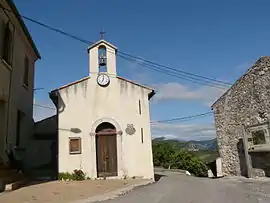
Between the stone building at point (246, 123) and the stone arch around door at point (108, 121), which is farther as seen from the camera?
the stone building at point (246, 123)

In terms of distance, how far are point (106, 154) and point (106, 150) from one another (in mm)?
197

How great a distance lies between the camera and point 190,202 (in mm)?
7754

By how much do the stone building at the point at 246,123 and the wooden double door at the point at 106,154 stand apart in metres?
7.13

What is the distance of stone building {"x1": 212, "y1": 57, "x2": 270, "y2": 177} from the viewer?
15578 mm

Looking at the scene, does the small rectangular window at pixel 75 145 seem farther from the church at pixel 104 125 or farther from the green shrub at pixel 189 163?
the green shrub at pixel 189 163

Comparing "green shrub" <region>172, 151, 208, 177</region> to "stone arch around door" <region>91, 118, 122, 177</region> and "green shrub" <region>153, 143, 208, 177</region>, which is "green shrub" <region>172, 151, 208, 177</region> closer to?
"green shrub" <region>153, 143, 208, 177</region>

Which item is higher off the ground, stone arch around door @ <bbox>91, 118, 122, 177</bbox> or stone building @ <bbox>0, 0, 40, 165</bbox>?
stone building @ <bbox>0, 0, 40, 165</bbox>

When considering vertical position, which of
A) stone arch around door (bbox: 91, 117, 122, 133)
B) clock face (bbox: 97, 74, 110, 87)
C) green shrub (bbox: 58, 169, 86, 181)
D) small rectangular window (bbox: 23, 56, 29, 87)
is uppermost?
small rectangular window (bbox: 23, 56, 29, 87)

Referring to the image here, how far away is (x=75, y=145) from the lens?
14680mm

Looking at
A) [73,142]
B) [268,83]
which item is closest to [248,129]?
[268,83]

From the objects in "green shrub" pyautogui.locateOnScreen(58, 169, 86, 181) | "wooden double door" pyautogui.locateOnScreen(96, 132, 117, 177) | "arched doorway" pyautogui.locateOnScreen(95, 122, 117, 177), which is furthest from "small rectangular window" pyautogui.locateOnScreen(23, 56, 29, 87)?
"green shrub" pyautogui.locateOnScreen(58, 169, 86, 181)

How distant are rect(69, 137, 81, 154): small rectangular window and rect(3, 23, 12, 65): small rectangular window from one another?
15.2ft

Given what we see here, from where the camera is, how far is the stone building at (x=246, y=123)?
15.6 m

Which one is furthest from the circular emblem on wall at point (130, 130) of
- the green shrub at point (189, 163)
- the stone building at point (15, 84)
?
the green shrub at point (189, 163)
